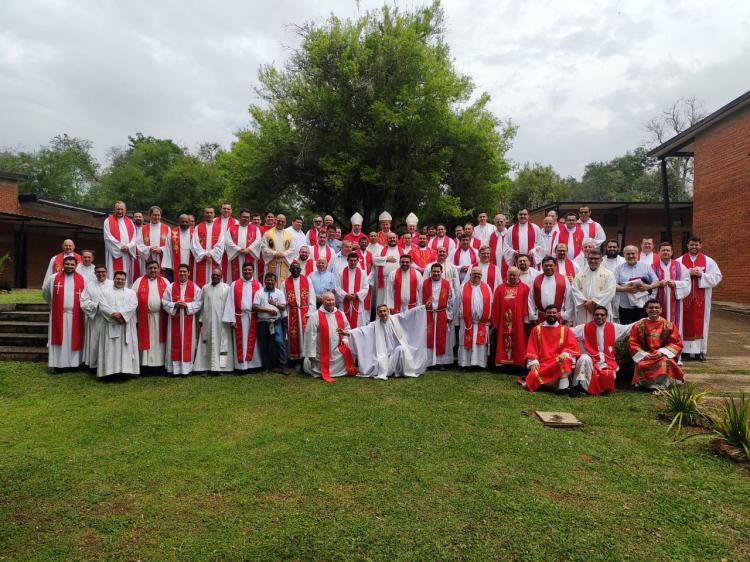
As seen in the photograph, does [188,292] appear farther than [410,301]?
No

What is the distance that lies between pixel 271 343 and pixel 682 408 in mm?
5839

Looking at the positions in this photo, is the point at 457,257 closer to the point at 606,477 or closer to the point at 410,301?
the point at 410,301

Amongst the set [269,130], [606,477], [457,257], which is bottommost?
[606,477]

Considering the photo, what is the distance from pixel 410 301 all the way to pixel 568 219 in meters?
3.38

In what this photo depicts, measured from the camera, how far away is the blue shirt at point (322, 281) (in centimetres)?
833

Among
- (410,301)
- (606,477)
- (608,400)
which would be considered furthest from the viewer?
(410,301)

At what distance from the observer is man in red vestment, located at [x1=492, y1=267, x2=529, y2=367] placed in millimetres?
7551

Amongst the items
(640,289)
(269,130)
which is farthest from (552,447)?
(269,130)

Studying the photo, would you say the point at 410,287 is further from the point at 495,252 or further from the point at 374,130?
the point at 374,130

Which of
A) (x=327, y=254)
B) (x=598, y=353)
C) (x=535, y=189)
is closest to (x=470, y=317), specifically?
(x=598, y=353)

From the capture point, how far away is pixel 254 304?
765cm

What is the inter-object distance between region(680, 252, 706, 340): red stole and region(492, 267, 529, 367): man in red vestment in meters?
2.82

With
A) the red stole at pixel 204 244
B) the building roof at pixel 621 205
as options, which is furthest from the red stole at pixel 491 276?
the building roof at pixel 621 205

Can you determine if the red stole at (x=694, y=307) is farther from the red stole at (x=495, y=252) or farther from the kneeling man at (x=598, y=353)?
the red stole at (x=495, y=252)
